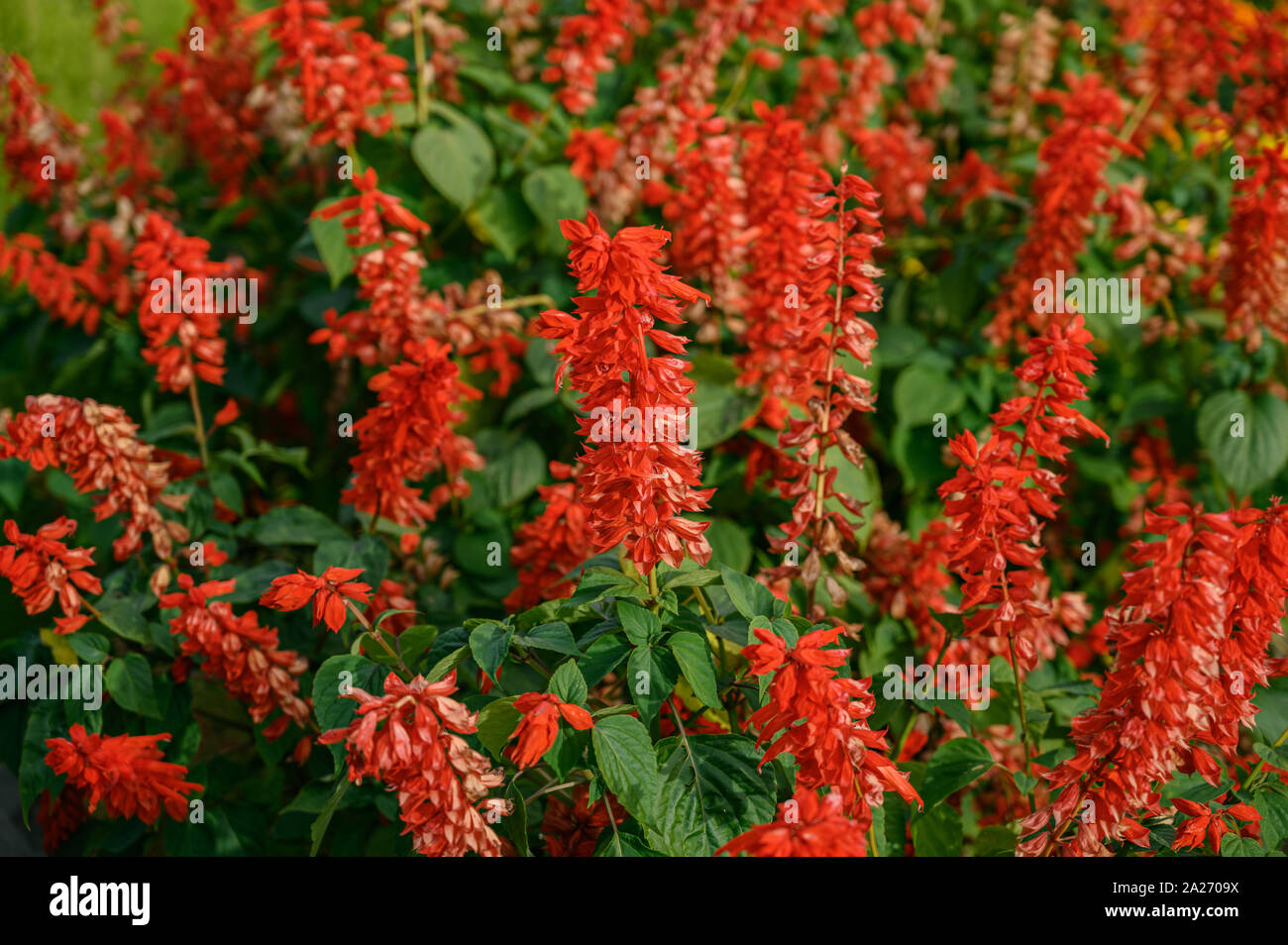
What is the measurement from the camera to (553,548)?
1990 mm

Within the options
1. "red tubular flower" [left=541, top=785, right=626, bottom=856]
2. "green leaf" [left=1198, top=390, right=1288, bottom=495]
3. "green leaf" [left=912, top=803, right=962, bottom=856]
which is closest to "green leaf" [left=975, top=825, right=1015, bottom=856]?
"green leaf" [left=912, top=803, right=962, bottom=856]

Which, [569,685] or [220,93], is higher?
[220,93]

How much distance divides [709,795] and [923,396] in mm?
1393

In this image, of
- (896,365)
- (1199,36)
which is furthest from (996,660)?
(1199,36)

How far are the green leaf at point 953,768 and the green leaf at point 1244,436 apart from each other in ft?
3.84

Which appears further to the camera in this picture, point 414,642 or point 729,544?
point 729,544

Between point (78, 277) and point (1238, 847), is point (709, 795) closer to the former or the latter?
point (1238, 847)

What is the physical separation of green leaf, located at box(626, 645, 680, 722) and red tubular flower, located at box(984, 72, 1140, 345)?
1.52 meters

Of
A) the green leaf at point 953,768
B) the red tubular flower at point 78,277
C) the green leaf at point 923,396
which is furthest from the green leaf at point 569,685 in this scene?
the red tubular flower at point 78,277

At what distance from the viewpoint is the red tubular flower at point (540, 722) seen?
128 cm

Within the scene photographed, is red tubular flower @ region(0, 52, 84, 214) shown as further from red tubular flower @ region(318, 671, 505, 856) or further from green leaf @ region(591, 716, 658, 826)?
green leaf @ region(591, 716, 658, 826)

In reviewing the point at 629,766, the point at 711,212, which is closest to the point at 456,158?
the point at 711,212

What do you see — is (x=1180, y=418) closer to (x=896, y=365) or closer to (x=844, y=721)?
(x=896, y=365)

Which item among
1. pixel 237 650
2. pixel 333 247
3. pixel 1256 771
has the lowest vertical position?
pixel 1256 771
